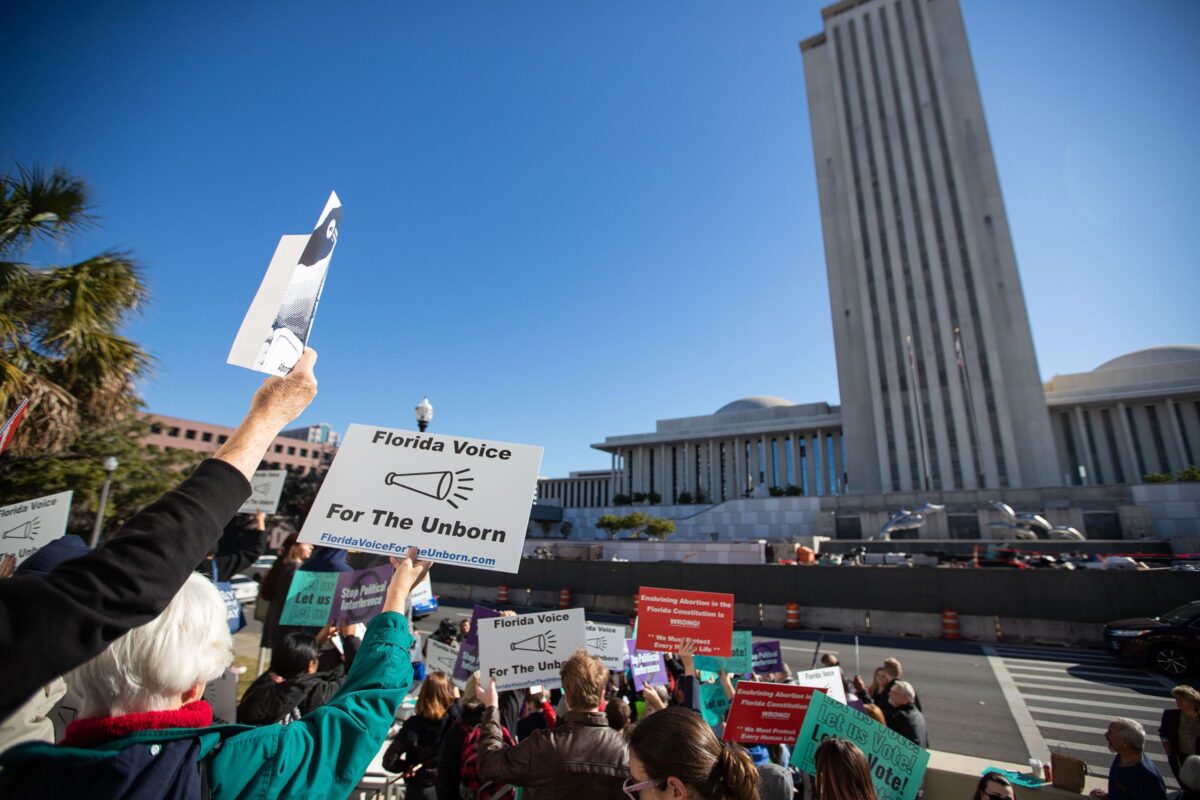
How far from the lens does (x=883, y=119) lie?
5862 cm

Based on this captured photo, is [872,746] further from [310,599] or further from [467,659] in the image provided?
[310,599]

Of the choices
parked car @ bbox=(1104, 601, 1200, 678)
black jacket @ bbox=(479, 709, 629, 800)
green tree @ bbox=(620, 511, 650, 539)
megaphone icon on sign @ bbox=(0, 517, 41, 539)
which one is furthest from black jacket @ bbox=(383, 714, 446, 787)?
green tree @ bbox=(620, 511, 650, 539)

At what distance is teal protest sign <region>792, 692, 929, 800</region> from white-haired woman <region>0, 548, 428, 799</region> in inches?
143

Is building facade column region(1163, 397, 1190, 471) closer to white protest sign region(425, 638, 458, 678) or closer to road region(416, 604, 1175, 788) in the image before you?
road region(416, 604, 1175, 788)

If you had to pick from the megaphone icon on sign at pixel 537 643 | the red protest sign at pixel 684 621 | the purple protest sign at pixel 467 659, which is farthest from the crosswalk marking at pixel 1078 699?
the purple protest sign at pixel 467 659

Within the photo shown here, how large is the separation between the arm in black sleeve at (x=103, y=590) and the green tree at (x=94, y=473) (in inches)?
475

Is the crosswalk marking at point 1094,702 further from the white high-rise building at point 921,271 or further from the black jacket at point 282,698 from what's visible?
the white high-rise building at point 921,271

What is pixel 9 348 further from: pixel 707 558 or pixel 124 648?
pixel 707 558

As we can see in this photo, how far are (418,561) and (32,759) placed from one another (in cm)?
141

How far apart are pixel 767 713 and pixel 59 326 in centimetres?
1051

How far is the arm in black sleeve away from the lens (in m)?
1.04

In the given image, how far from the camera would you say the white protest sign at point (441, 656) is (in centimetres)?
735

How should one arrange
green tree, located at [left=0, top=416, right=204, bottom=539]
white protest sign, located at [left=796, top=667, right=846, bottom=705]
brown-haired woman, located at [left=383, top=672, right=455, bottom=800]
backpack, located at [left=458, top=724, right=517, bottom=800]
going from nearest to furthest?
backpack, located at [left=458, top=724, right=517, bottom=800], brown-haired woman, located at [left=383, top=672, right=455, bottom=800], white protest sign, located at [left=796, top=667, right=846, bottom=705], green tree, located at [left=0, top=416, right=204, bottom=539]

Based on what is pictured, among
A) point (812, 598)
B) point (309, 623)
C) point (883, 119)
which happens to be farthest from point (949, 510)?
point (309, 623)
